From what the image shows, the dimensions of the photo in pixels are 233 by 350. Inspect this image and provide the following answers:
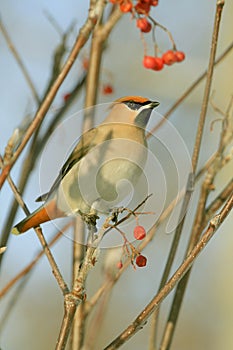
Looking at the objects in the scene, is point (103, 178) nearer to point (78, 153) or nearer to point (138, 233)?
point (78, 153)

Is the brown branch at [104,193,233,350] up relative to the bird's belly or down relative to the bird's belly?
down

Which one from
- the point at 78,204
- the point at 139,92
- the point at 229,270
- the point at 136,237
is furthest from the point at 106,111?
the point at 229,270

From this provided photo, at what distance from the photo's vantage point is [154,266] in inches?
193

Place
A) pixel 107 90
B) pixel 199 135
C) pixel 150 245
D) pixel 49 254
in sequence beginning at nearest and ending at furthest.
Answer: pixel 49 254, pixel 199 135, pixel 107 90, pixel 150 245

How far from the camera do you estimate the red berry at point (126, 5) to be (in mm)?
1977

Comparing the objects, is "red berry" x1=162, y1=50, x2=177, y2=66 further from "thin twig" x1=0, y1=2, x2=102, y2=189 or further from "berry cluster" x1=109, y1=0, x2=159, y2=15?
"thin twig" x1=0, y1=2, x2=102, y2=189

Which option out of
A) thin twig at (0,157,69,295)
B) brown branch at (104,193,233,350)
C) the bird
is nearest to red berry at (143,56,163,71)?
the bird

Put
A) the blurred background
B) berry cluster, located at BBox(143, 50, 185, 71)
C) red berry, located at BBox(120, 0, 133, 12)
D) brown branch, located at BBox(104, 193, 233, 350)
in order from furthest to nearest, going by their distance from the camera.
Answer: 1. the blurred background
2. berry cluster, located at BBox(143, 50, 185, 71)
3. red berry, located at BBox(120, 0, 133, 12)
4. brown branch, located at BBox(104, 193, 233, 350)

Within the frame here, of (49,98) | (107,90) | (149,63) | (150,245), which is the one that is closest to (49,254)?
(49,98)

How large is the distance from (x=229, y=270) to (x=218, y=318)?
1.06 feet

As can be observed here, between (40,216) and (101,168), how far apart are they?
20 cm

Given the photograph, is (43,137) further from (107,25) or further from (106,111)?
(106,111)

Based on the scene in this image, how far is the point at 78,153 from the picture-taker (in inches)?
87.1

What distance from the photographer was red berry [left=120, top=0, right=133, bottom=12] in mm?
1977
